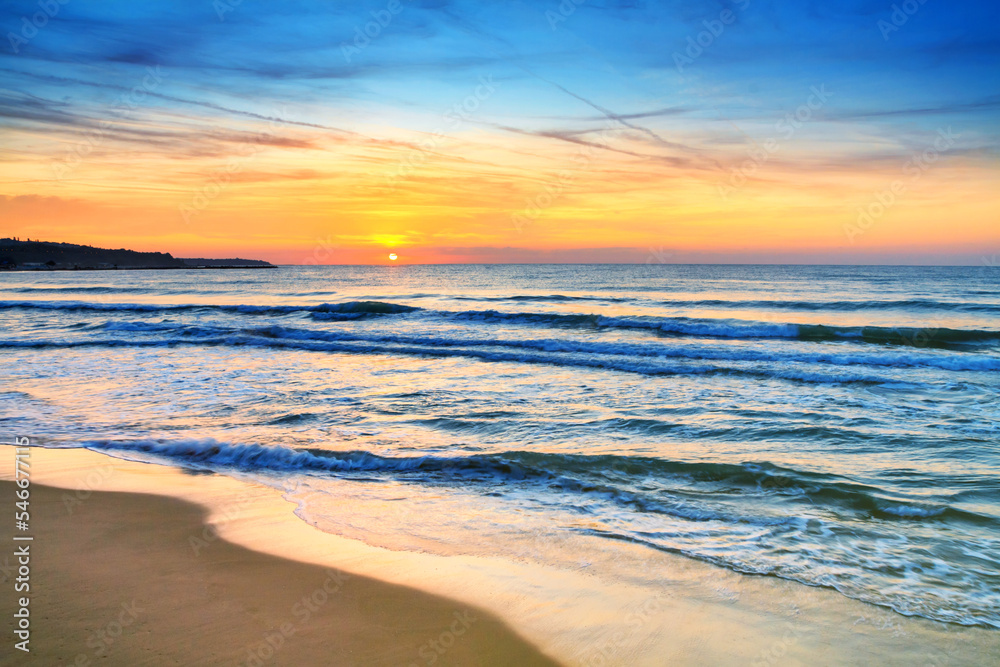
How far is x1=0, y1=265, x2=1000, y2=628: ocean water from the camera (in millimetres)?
5129

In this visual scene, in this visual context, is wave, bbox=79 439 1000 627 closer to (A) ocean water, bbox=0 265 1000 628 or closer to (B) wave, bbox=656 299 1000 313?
(A) ocean water, bbox=0 265 1000 628

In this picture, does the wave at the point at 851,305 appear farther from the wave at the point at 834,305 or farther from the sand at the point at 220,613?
the sand at the point at 220,613

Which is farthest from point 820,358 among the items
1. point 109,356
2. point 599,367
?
point 109,356

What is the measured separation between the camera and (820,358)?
16422mm

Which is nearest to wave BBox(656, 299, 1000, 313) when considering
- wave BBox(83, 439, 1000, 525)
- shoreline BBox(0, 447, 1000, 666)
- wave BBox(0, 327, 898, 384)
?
wave BBox(0, 327, 898, 384)

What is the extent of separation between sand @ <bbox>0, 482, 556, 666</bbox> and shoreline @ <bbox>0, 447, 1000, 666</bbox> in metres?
0.10

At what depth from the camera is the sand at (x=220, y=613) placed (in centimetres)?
333

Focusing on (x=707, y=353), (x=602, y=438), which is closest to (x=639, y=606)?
(x=602, y=438)

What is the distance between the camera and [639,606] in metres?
4.04

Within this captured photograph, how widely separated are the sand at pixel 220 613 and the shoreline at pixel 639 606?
10 cm

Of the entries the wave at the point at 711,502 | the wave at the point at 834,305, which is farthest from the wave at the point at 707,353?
the wave at the point at 834,305

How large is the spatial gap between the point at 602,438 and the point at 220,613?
18.5ft

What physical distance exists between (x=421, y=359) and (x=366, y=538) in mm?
11804

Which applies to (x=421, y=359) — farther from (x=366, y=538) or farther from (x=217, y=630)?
(x=217, y=630)
